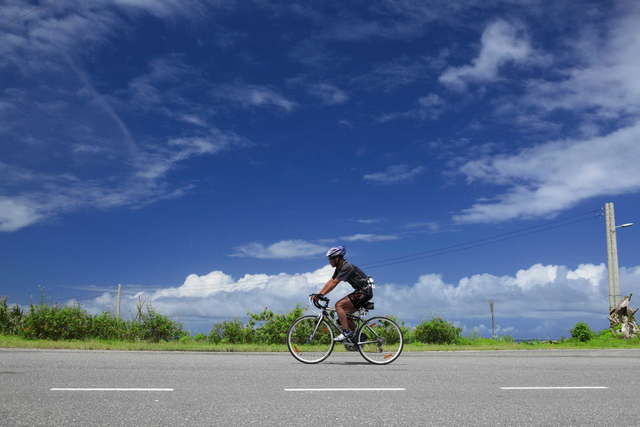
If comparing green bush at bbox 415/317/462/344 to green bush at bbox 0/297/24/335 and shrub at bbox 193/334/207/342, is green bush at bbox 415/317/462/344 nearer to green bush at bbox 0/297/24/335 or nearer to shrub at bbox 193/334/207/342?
shrub at bbox 193/334/207/342

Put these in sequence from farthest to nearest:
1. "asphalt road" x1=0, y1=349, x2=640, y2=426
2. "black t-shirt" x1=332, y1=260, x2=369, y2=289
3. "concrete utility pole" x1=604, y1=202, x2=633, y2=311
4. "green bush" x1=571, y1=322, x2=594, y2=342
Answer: "concrete utility pole" x1=604, y1=202, x2=633, y2=311 < "green bush" x1=571, y1=322, x2=594, y2=342 < "black t-shirt" x1=332, y1=260, x2=369, y2=289 < "asphalt road" x1=0, y1=349, x2=640, y2=426

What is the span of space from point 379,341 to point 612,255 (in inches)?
873

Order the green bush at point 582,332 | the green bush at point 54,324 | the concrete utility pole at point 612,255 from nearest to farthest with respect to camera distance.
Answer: the green bush at point 54,324, the green bush at point 582,332, the concrete utility pole at point 612,255

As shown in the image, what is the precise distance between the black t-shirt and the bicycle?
20.6 inches

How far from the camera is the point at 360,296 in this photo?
1185cm

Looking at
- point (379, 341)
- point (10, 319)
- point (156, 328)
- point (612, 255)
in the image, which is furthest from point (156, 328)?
point (612, 255)

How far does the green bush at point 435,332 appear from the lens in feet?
68.9

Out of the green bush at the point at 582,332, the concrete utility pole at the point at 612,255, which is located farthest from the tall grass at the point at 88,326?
the concrete utility pole at the point at 612,255

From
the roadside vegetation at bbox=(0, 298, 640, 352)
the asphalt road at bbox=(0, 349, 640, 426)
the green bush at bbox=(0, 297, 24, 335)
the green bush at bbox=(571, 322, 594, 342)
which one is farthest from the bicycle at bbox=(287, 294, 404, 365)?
the green bush at bbox=(571, 322, 594, 342)

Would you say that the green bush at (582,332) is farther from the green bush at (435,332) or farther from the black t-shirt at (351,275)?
the black t-shirt at (351,275)

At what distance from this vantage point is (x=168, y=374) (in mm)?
9227

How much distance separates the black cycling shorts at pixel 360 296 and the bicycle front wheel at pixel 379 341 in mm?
520

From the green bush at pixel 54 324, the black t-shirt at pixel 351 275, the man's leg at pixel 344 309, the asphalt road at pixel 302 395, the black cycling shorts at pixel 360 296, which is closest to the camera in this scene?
the asphalt road at pixel 302 395

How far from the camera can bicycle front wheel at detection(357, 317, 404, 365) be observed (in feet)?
39.5
